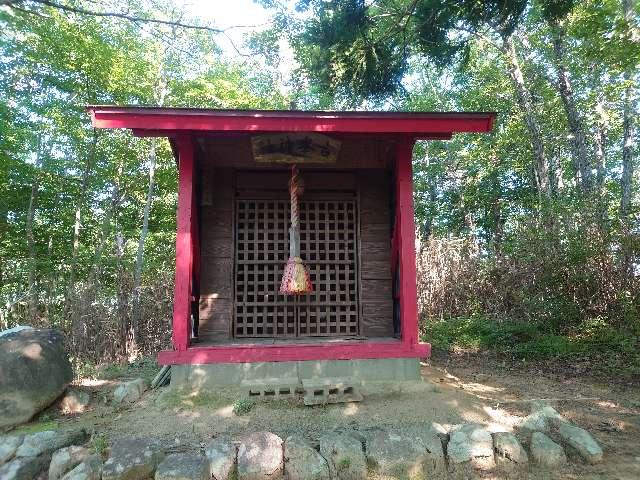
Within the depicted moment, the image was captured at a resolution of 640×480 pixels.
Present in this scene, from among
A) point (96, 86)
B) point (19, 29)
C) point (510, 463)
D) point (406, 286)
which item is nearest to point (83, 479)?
point (510, 463)

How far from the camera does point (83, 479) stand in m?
2.85

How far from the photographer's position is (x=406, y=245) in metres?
5.15

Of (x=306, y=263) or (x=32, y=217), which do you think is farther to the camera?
(x=32, y=217)

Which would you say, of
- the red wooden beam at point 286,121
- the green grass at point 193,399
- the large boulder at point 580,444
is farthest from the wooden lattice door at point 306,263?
the large boulder at point 580,444

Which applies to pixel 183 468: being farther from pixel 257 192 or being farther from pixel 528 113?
pixel 528 113

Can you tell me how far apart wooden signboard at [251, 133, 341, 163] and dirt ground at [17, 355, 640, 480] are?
2777mm

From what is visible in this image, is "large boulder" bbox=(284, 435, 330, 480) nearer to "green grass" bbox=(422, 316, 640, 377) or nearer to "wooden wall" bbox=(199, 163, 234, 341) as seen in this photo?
"wooden wall" bbox=(199, 163, 234, 341)

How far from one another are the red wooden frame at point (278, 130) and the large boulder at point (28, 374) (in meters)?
1.02

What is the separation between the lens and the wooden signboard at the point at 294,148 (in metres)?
5.31

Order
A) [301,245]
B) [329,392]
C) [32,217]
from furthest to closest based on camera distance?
1. [32,217]
2. [301,245]
3. [329,392]

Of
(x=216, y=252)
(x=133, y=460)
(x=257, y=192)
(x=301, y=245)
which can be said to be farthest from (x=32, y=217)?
(x=133, y=460)

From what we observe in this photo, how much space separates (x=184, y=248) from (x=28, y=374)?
1894 mm

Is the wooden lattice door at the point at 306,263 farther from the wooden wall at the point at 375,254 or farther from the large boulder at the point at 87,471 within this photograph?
the large boulder at the point at 87,471

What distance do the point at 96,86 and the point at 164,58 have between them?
7.00 feet
